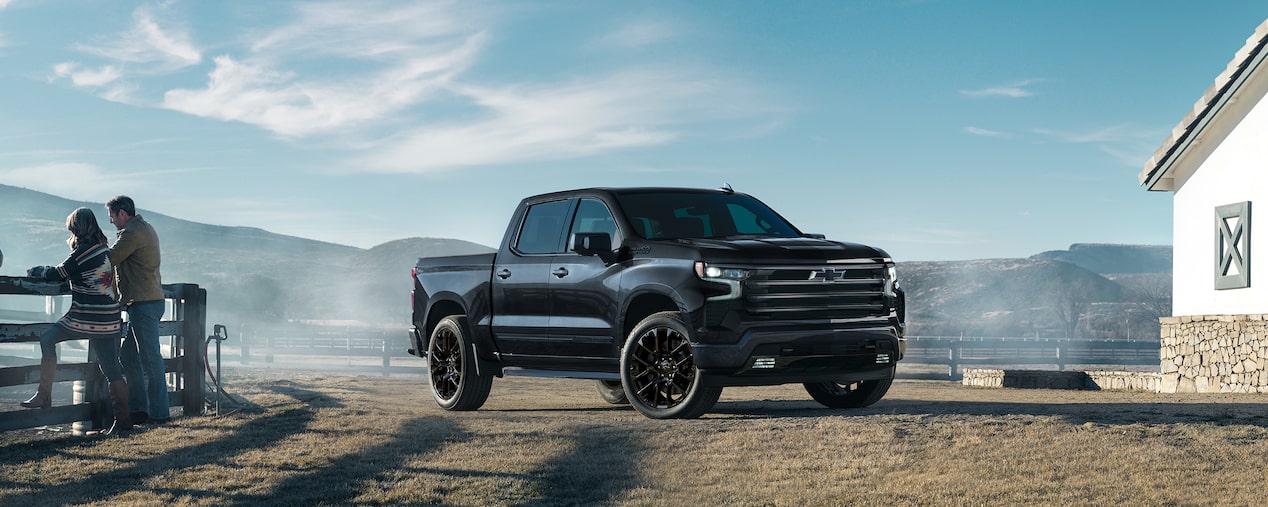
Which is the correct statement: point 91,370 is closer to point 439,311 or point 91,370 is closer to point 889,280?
point 439,311

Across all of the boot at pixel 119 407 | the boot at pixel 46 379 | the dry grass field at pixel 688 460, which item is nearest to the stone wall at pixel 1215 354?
the dry grass field at pixel 688 460

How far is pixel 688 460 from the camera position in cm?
821

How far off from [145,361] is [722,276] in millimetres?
5812

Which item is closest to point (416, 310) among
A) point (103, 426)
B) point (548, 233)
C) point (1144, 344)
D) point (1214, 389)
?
point (548, 233)

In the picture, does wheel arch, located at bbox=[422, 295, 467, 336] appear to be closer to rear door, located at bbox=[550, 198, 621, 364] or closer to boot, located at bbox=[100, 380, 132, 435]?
rear door, located at bbox=[550, 198, 621, 364]

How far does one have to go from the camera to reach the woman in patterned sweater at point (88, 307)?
35.1 feet

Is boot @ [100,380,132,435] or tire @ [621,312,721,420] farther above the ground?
tire @ [621,312,721,420]

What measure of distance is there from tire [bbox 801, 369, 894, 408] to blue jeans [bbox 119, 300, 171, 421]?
6.12 metres

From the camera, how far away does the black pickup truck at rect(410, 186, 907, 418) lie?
941 centimetres

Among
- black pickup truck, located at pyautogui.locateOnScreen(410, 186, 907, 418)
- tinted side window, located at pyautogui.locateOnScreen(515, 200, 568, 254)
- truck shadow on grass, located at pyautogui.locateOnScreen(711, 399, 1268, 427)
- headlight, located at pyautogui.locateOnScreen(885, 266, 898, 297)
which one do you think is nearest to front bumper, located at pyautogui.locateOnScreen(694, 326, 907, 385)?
black pickup truck, located at pyautogui.locateOnScreen(410, 186, 907, 418)

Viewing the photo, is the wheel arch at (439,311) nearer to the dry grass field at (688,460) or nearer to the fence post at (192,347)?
the dry grass field at (688,460)

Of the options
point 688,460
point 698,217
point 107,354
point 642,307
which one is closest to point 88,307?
point 107,354

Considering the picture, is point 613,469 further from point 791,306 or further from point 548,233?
point 548,233

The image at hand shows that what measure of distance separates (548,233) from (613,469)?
3.51 m
